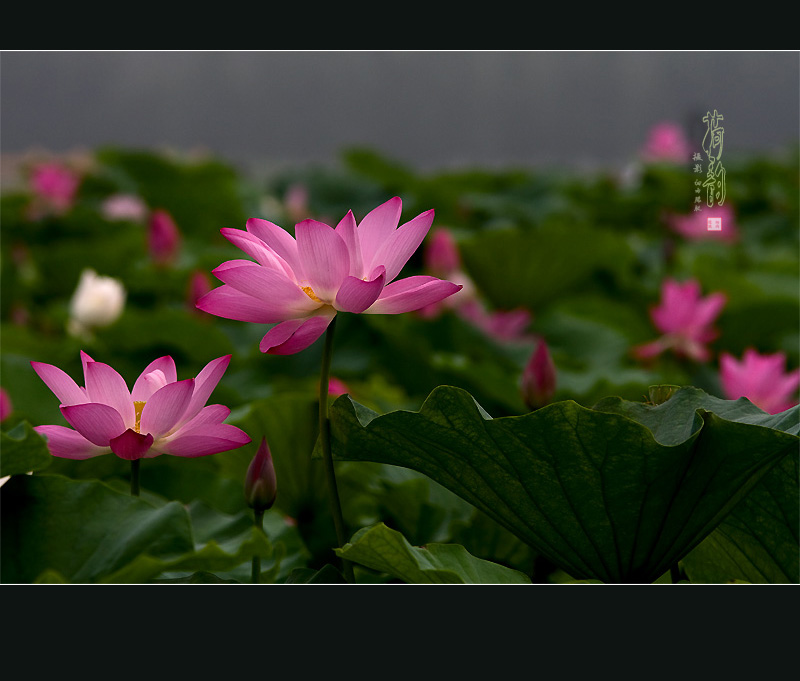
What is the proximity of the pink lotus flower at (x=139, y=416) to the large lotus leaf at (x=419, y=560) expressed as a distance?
98 millimetres

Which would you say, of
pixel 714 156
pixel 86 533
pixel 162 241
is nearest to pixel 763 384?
pixel 714 156

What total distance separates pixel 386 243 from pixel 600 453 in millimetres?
167

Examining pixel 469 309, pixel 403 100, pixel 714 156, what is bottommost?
pixel 714 156

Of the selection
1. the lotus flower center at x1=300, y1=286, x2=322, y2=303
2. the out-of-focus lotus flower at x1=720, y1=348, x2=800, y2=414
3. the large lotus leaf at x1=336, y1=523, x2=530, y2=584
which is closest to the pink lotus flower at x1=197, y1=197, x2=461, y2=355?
the lotus flower center at x1=300, y1=286, x2=322, y2=303

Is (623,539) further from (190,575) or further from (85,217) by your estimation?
(85,217)

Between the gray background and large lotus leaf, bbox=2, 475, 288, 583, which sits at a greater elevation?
the gray background

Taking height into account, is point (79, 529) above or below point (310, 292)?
below

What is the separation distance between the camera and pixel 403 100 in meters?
1.08

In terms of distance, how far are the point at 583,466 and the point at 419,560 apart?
0.11m

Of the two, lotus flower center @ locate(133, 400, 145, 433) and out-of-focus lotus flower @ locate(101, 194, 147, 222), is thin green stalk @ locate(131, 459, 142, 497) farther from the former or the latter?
out-of-focus lotus flower @ locate(101, 194, 147, 222)

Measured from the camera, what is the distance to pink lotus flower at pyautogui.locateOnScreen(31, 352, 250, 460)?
1.61ft

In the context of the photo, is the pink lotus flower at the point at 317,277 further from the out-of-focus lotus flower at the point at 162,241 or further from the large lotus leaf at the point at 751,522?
the out-of-focus lotus flower at the point at 162,241

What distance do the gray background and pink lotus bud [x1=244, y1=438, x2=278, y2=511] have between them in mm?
337

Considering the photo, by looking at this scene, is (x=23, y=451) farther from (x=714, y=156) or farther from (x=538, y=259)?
(x=538, y=259)
